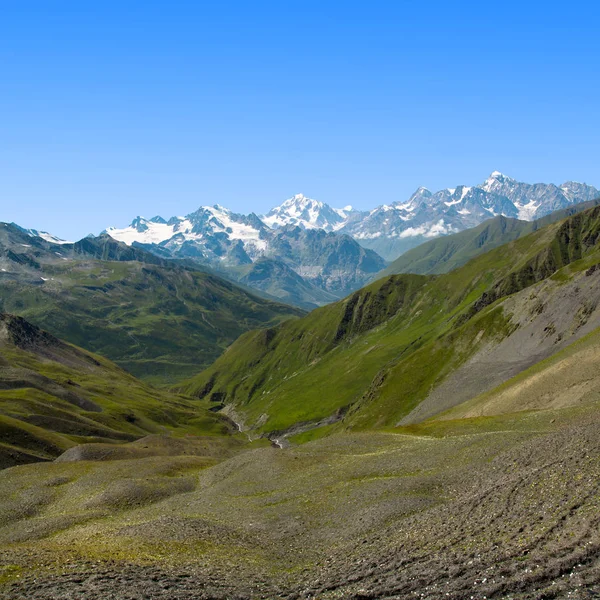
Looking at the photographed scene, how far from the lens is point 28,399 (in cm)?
19488

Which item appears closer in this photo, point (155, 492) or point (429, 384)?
point (155, 492)

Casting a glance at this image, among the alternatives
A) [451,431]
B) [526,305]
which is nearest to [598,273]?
[526,305]

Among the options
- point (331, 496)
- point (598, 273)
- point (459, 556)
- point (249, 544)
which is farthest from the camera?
point (598, 273)

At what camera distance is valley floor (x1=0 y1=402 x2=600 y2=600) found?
126 feet

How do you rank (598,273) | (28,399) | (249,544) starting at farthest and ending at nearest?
(28,399) < (598,273) < (249,544)

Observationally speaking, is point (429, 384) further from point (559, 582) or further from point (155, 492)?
point (559, 582)

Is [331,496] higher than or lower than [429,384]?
higher

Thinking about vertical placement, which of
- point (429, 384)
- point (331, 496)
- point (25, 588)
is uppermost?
point (25, 588)

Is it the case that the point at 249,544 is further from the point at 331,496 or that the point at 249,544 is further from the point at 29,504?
the point at 29,504

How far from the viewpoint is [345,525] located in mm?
57812

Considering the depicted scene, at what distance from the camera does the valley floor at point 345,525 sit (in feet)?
126

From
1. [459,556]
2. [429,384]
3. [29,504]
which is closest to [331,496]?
[459,556]

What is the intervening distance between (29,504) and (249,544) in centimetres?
5071

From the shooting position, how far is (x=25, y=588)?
38.2 metres
